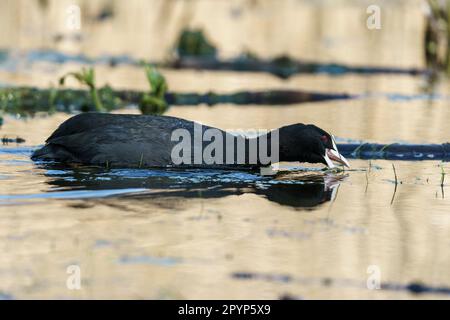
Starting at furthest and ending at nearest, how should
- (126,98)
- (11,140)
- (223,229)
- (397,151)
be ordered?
1. (126,98)
2. (11,140)
3. (397,151)
4. (223,229)

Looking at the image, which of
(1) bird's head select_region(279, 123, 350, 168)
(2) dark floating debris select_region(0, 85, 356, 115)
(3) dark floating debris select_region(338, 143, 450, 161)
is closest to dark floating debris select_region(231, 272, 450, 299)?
(1) bird's head select_region(279, 123, 350, 168)

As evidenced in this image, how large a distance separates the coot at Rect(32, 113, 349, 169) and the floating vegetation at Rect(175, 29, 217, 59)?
12988 mm

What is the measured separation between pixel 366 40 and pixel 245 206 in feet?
74.6

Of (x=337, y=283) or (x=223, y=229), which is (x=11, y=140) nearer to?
(x=223, y=229)

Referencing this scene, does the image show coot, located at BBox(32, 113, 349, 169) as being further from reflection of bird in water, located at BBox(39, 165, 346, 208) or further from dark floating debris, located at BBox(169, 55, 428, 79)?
dark floating debris, located at BBox(169, 55, 428, 79)

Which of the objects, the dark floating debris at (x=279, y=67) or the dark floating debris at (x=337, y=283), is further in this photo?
the dark floating debris at (x=279, y=67)

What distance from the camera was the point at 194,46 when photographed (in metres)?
24.2

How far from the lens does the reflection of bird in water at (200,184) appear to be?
9305 mm

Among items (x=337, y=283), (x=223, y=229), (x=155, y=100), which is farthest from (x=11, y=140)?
(x=337, y=283)

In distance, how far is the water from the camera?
6.36m

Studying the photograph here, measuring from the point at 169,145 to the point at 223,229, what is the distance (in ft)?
9.52

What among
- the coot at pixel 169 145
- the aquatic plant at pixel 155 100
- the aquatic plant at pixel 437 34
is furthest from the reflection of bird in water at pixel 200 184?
the aquatic plant at pixel 437 34

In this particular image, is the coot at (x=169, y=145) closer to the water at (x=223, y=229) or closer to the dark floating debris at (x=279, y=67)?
the water at (x=223, y=229)

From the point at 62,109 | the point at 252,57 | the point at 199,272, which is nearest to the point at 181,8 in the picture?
the point at 252,57
